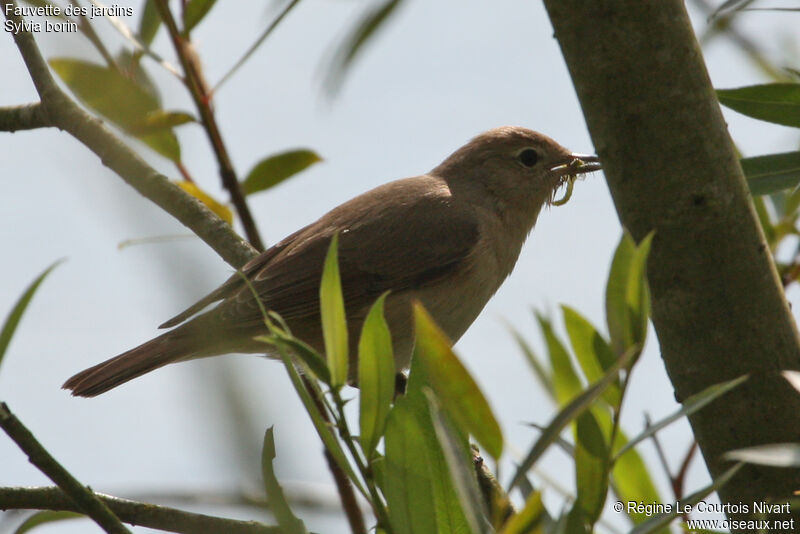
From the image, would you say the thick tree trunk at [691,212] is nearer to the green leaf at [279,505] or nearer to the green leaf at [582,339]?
the green leaf at [582,339]

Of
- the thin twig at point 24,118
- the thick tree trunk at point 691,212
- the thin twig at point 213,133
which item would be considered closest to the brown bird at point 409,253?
the thin twig at point 213,133

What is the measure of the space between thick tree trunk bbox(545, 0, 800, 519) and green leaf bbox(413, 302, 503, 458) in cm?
100

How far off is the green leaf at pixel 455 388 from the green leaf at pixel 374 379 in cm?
11

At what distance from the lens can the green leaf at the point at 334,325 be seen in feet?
3.68

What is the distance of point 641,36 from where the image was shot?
183 cm

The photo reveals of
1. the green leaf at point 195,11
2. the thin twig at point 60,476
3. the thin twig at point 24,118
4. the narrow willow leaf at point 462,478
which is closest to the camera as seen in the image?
the narrow willow leaf at point 462,478

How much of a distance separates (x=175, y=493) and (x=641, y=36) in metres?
1.34

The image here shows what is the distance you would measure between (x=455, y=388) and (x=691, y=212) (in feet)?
3.45

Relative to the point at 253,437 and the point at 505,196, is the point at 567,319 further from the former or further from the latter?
the point at 505,196

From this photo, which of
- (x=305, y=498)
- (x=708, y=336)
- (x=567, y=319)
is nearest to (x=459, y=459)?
(x=305, y=498)

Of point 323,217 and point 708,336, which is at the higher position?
point 323,217

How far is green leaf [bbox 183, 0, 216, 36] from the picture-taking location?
257 cm

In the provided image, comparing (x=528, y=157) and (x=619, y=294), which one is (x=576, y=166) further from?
(x=619, y=294)

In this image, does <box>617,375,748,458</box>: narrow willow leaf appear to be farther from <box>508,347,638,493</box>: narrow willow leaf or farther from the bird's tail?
the bird's tail
